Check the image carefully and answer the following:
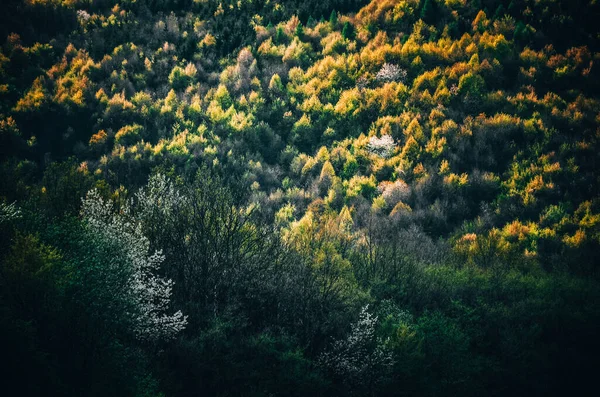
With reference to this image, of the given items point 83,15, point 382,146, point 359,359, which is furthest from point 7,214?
point 83,15

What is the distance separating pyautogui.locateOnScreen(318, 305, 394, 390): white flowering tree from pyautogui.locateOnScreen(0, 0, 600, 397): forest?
12 centimetres

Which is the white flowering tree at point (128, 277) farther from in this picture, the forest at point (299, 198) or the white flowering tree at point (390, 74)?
the white flowering tree at point (390, 74)

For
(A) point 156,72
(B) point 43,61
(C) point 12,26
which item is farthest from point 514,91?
(C) point 12,26

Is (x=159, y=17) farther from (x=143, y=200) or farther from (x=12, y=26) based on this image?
(x=143, y=200)

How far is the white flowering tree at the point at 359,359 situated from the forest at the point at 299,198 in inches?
4.8

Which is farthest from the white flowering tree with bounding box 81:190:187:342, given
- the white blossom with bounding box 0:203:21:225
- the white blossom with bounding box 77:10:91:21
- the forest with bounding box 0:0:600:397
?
the white blossom with bounding box 77:10:91:21

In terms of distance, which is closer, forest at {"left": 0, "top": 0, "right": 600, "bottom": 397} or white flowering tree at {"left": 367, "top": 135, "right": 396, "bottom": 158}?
forest at {"left": 0, "top": 0, "right": 600, "bottom": 397}

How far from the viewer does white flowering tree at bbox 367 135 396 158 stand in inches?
1556

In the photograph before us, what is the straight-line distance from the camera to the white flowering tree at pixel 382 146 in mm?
39531

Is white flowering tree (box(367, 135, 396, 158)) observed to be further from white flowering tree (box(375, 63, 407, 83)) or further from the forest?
white flowering tree (box(375, 63, 407, 83))

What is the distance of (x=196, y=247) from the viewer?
23.9m

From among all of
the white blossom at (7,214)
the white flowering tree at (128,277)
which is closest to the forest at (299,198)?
the white flowering tree at (128,277)

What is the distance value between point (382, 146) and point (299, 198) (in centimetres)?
939

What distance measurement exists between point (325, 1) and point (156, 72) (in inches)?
974
